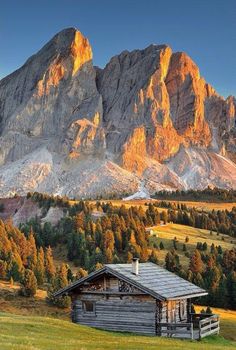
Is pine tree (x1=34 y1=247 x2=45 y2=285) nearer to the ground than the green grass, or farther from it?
farther from it

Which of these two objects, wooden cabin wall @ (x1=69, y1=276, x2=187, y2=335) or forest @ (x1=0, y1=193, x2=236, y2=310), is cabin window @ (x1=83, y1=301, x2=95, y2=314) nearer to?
wooden cabin wall @ (x1=69, y1=276, x2=187, y2=335)

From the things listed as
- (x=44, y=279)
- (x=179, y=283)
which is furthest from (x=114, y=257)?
(x=179, y=283)

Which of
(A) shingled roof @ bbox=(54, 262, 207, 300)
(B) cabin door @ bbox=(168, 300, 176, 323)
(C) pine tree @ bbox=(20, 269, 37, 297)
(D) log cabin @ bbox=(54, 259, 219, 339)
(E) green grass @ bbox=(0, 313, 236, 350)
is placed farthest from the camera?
(C) pine tree @ bbox=(20, 269, 37, 297)

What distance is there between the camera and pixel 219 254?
95.2 metres

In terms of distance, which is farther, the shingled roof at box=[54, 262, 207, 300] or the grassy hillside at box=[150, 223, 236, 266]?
the grassy hillside at box=[150, 223, 236, 266]

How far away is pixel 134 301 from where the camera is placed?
125 ft

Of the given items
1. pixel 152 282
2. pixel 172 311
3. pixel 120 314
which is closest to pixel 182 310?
pixel 172 311

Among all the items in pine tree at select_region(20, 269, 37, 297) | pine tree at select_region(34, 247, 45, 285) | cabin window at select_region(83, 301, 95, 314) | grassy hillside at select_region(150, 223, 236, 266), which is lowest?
cabin window at select_region(83, 301, 95, 314)

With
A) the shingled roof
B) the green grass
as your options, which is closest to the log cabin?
the shingled roof

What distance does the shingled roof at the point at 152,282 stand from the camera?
3697 cm

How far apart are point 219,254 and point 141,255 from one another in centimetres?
1527

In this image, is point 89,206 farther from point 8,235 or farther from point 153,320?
point 153,320

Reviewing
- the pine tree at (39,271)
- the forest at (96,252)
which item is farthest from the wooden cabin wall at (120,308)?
the pine tree at (39,271)

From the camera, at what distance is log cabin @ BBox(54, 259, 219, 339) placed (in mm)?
37156
